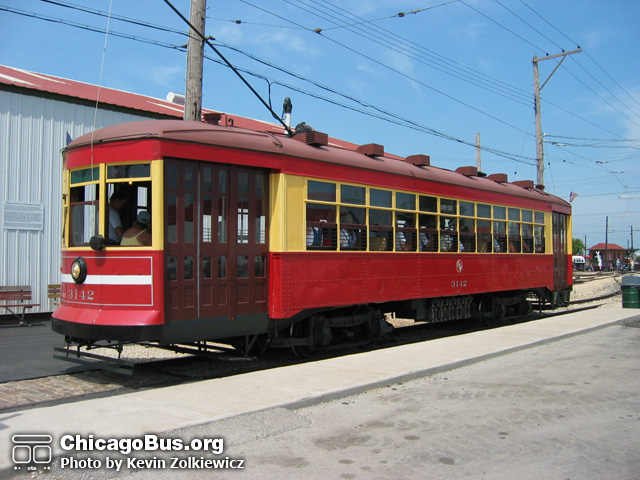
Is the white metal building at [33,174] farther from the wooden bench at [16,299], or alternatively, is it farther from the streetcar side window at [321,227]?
the streetcar side window at [321,227]

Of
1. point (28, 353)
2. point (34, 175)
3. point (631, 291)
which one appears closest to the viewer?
point (28, 353)

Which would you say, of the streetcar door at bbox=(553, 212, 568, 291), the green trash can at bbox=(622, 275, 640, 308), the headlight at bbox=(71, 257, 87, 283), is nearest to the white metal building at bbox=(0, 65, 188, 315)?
the headlight at bbox=(71, 257, 87, 283)

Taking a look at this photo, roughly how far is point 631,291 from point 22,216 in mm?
17641

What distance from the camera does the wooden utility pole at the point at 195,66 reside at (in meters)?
9.70

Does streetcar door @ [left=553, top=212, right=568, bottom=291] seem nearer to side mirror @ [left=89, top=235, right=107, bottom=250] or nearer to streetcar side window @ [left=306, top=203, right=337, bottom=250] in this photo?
streetcar side window @ [left=306, top=203, right=337, bottom=250]

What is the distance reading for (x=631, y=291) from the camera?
754 inches

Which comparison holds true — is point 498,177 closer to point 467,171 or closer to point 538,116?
point 467,171

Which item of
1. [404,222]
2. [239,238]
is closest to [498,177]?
[404,222]

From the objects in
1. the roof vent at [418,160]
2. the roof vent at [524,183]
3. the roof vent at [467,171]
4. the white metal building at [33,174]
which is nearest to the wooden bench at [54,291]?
the white metal building at [33,174]

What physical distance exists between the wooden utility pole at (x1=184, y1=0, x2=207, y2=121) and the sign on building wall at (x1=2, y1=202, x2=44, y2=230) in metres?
6.08

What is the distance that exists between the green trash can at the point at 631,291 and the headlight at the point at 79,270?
1720 cm

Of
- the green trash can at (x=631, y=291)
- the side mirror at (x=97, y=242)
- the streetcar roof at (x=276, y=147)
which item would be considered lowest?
the green trash can at (x=631, y=291)

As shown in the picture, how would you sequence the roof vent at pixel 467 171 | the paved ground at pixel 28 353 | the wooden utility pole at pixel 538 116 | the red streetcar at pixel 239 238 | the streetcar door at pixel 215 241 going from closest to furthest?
the red streetcar at pixel 239 238 → the streetcar door at pixel 215 241 → the paved ground at pixel 28 353 → the roof vent at pixel 467 171 → the wooden utility pole at pixel 538 116

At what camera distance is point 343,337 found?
33.8ft
